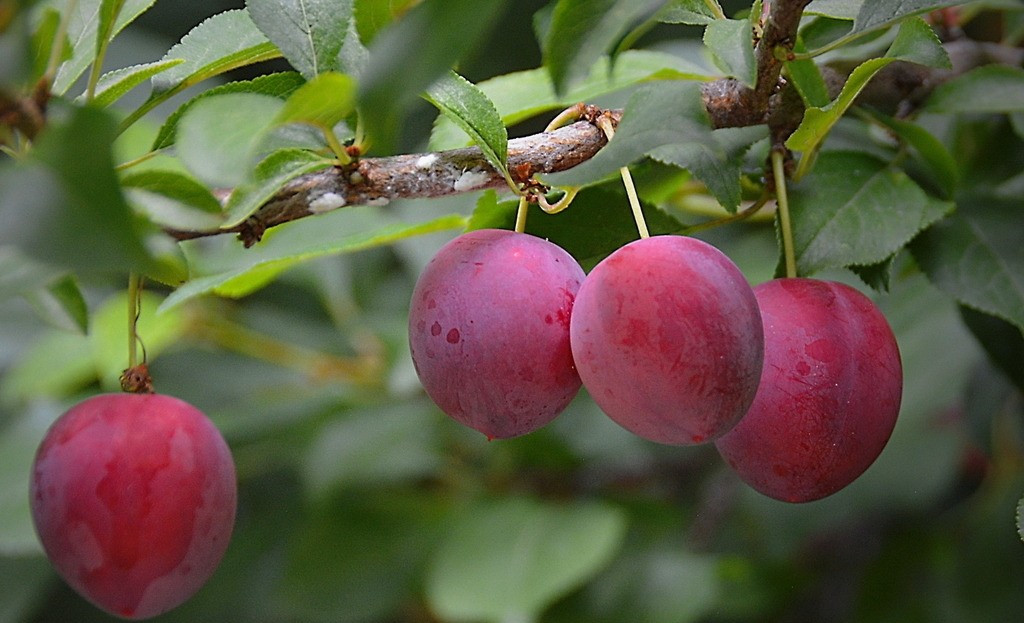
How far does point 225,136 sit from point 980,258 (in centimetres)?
42

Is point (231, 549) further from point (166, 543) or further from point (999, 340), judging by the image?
point (999, 340)

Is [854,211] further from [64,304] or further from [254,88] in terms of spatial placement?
[64,304]

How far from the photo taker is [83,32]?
1.50 feet

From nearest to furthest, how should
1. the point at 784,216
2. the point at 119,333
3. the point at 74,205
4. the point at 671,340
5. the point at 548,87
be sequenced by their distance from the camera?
1. the point at 74,205
2. the point at 671,340
3. the point at 784,216
4. the point at 548,87
5. the point at 119,333

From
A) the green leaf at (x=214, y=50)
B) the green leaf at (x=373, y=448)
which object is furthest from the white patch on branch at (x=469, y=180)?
the green leaf at (x=373, y=448)

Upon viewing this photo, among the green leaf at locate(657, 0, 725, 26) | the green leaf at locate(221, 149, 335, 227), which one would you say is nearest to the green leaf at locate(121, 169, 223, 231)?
the green leaf at locate(221, 149, 335, 227)

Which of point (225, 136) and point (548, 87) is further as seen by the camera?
point (548, 87)

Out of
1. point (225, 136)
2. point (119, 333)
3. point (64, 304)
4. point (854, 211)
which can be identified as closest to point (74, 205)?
point (225, 136)

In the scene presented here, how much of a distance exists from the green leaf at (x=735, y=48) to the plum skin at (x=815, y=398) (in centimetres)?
10

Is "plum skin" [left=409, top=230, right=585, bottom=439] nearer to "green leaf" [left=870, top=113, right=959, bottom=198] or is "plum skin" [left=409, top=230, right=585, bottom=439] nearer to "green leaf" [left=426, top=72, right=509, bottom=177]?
"green leaf" [left=426, top=72, right=509, bottom=177]

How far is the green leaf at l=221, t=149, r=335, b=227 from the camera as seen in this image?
0.39m

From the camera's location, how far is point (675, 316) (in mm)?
371

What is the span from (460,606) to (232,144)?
0.61 metres

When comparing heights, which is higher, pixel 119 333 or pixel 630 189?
pixel 630 189
